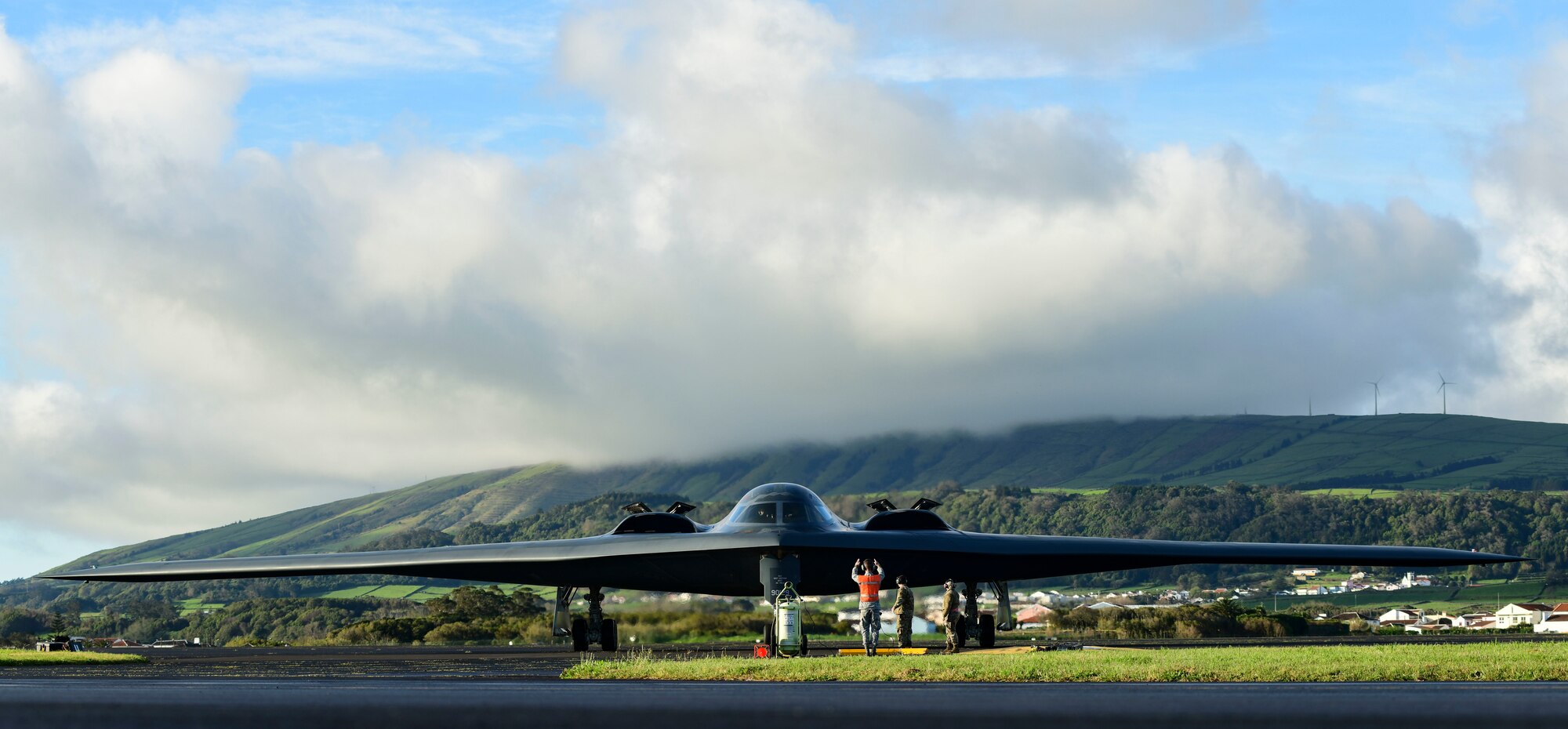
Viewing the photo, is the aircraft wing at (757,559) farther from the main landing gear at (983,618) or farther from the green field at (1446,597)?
the green field at (1446,597)

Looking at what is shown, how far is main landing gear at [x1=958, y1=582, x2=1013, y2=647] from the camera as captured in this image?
101ft

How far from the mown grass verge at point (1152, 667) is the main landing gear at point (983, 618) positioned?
8491mm

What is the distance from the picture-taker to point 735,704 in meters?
12.8

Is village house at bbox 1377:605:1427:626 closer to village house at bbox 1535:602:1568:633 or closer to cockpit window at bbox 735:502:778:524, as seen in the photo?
village house at bbox 1535:602:1568:633

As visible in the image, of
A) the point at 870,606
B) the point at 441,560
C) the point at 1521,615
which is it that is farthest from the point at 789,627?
the point at 1521,615

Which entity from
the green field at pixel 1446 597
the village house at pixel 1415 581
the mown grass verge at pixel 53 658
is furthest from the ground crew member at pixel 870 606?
the village house at pixel 1415 581

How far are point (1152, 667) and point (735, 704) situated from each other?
26.2ft

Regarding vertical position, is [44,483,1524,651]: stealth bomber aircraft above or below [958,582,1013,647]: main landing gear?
above

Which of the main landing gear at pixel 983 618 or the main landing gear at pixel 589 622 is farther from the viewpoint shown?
the main landing gear at pixel 589 622

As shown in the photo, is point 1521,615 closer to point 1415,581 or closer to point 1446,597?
point 1446,597

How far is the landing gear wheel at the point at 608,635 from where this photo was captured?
109ft

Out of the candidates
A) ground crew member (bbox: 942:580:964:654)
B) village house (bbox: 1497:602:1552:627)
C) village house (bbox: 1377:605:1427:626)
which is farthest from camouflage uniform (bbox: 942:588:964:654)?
village house (bbox: 1377:605:1427:626)

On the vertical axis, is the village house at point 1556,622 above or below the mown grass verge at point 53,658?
below

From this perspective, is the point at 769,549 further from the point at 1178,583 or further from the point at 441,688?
the point at 1178,583
